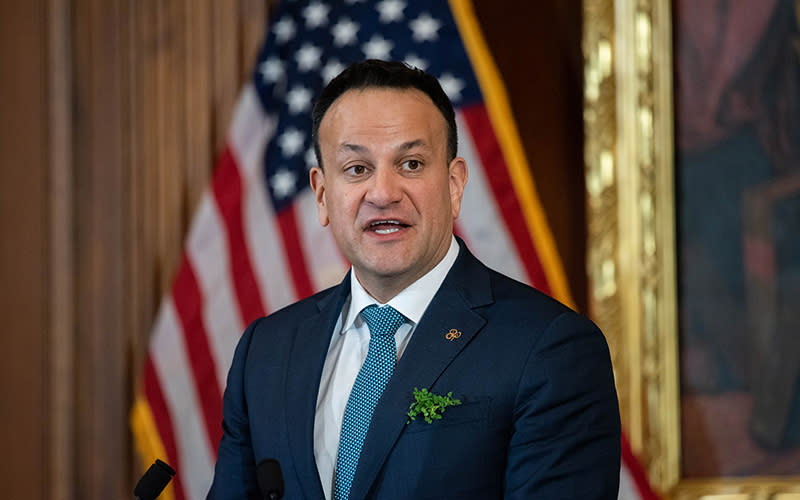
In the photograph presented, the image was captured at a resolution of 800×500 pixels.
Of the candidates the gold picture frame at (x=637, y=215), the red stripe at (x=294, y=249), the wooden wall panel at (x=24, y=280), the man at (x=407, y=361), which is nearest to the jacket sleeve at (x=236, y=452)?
the man at (x=407, y=361)

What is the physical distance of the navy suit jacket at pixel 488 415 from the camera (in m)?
1.77

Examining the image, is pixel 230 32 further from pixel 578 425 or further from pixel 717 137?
pixel 578 425

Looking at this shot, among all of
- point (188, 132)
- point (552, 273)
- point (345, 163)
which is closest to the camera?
point (345, 163)

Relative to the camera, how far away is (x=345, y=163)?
200 centimetres

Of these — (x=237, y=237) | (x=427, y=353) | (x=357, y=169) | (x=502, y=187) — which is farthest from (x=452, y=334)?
(x=237, y=237)

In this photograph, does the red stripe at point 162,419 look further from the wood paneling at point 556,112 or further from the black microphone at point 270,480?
the black microphone at point 270,480

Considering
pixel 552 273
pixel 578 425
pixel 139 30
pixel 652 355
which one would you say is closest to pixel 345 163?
pixel 578 425

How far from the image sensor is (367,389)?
1.95 metres

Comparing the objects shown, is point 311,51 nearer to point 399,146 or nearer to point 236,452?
point 399,146

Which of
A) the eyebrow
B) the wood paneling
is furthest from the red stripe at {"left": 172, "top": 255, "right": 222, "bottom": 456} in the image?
the eyebrow

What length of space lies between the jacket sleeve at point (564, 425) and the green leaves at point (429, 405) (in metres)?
0.14

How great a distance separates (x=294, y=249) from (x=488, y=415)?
2.00m

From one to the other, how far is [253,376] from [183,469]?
168 cm

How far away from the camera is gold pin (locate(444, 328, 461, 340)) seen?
1933 mm
